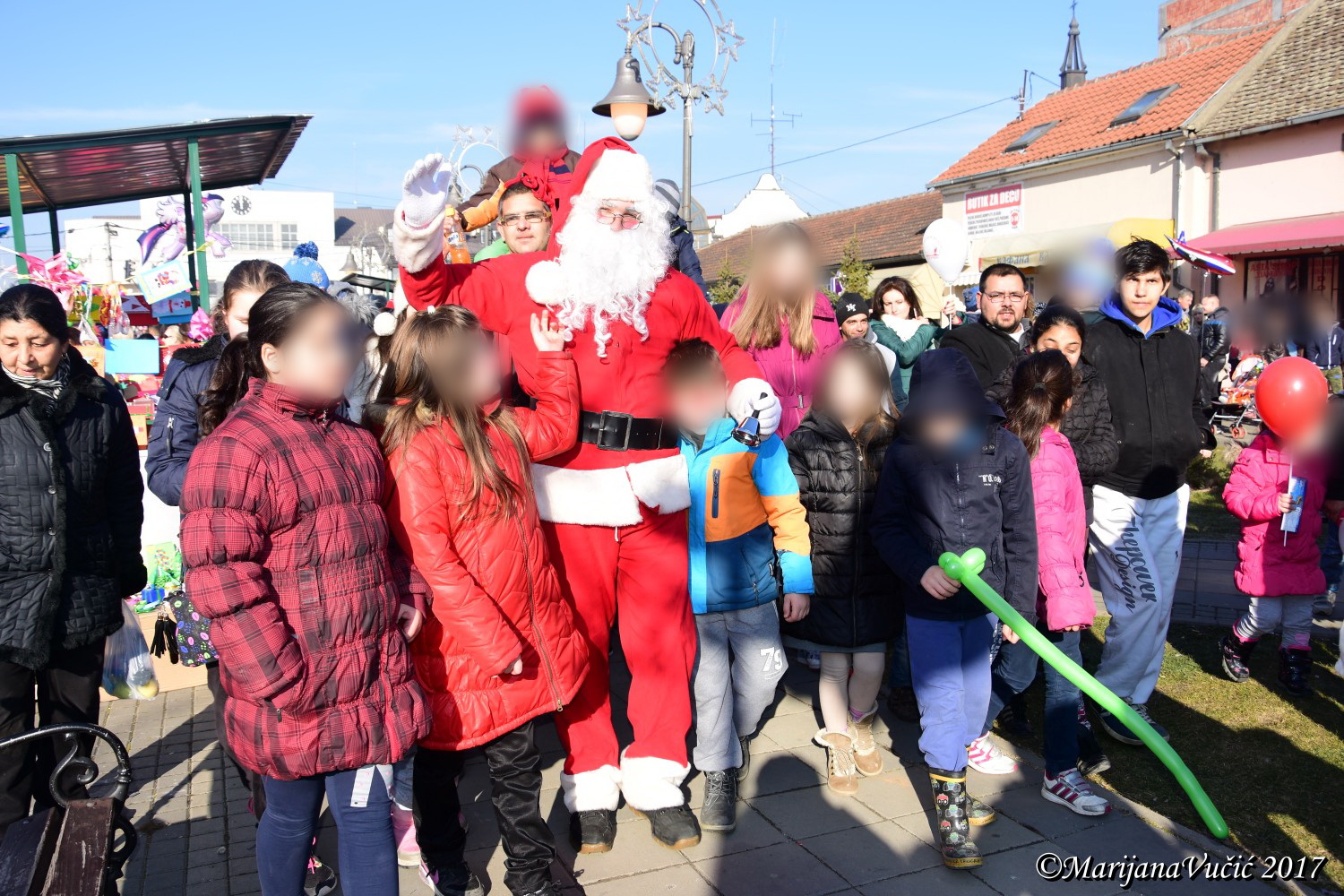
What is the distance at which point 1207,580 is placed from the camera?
688cm

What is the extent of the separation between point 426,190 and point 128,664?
2.25 meters

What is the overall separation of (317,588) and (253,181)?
505 inches

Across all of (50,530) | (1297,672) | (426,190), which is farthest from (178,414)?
(1297,672)

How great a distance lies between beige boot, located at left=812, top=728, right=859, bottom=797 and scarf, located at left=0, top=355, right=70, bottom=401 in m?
3.02

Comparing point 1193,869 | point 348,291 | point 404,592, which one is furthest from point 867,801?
point 348,291

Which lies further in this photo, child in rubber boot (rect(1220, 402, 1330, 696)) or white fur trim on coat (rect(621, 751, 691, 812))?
child in rubber boot (rect(1220, 402, 1330, 696))

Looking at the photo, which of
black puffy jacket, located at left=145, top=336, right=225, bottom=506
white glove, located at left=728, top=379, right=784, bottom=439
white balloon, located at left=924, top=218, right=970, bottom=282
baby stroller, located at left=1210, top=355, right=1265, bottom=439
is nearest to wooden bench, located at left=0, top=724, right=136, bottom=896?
black puffy jacket, located at left=145, top=336, right=225, bottom=506

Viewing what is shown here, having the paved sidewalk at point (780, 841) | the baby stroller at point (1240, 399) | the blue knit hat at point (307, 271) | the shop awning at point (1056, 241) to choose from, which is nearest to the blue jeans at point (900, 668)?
the paved sidewalk at point (780, 841)

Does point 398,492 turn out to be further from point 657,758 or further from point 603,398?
point 657,758

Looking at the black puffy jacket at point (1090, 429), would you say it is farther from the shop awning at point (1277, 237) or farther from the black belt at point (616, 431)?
the shop awning at point (1277, 237)

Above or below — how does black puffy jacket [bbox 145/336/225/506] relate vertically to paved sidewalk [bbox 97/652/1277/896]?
above

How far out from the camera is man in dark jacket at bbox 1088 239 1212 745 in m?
4.25

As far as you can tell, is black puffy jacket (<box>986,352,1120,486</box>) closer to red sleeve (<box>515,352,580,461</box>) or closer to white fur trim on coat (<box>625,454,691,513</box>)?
white fur trim on coat (<box>625,454,691,513</box>)

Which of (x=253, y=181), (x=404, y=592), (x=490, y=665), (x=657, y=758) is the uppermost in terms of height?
(x=253, y=181)
